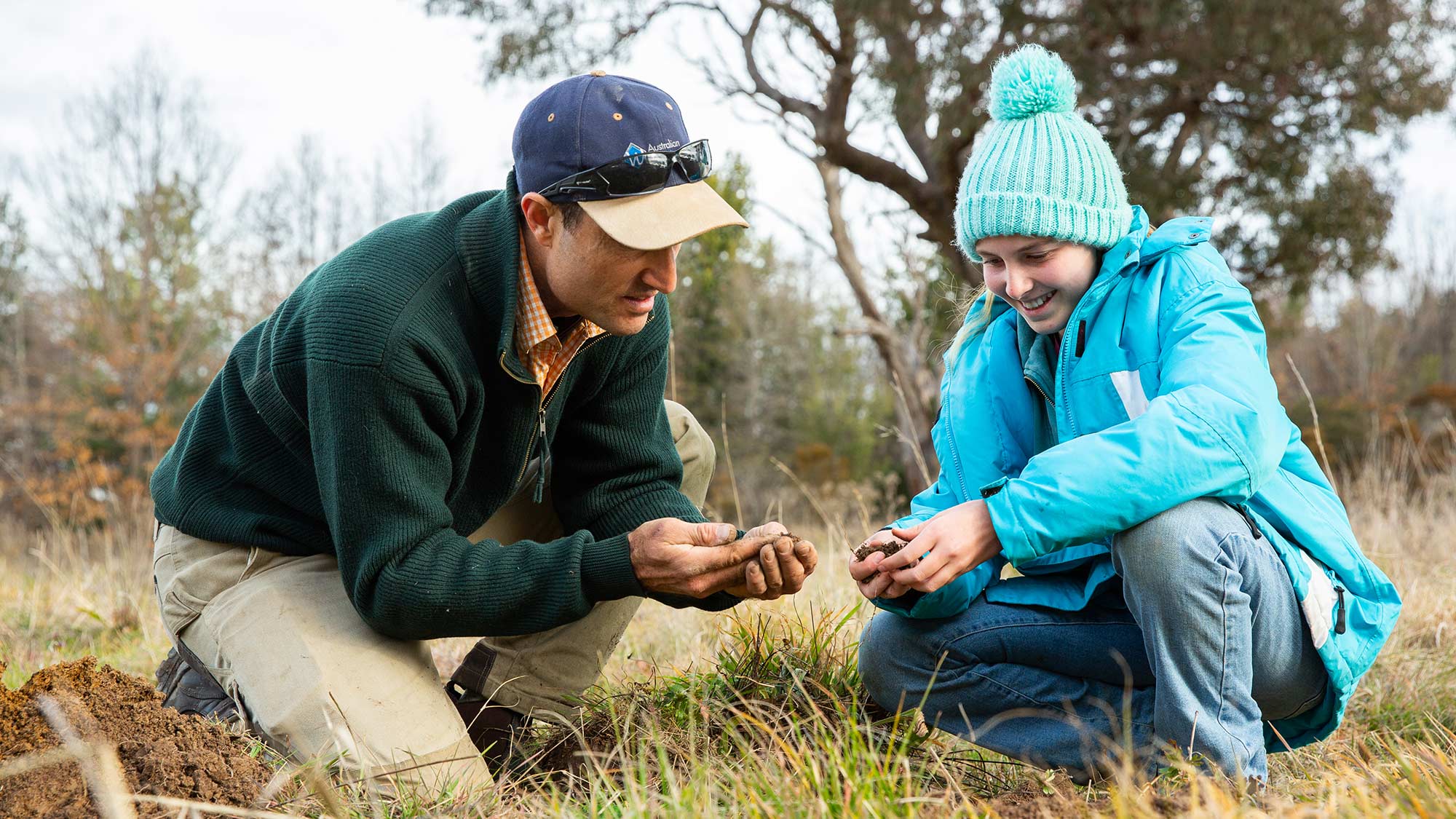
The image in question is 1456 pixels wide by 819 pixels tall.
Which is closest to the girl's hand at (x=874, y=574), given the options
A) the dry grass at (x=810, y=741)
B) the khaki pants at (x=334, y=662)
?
the dry grass at (x=810, y=741)

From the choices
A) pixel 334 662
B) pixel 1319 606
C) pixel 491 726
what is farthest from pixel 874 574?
pixel 334 662

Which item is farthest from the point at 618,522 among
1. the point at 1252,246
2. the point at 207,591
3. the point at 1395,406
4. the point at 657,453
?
the point at 1395,406

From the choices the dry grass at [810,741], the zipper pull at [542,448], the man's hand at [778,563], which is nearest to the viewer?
the dry grass at [810,741]

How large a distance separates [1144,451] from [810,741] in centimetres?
105

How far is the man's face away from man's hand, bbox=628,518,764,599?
0.51 meters

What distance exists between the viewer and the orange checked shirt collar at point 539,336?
2.51 m

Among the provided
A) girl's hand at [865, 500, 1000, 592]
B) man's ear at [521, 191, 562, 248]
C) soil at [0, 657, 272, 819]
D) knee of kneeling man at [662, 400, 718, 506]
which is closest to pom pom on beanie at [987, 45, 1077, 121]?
girl's hand at [865, 500, 1000, 592]

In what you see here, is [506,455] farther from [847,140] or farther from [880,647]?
[847,140]

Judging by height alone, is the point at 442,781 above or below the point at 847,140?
below

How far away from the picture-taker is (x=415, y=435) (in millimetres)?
2354

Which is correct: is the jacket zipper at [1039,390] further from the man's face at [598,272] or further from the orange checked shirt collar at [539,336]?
the orange checked shirt collar at [539,336]

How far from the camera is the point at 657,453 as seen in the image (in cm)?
292

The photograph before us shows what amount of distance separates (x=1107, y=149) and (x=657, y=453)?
4.56 ft

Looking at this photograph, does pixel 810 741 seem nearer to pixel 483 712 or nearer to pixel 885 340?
pixel 483 712
